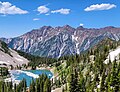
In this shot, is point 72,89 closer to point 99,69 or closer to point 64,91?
point 64,91

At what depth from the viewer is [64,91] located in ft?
524

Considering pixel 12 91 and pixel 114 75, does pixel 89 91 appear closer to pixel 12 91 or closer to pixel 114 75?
pixel 114 75

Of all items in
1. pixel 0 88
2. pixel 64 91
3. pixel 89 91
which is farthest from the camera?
pixel 0 88

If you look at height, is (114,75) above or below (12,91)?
above

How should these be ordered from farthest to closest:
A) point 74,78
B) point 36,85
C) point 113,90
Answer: point 36,85 < point 113,90 < point 74,78

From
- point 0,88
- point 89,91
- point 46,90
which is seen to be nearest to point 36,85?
point 46,90

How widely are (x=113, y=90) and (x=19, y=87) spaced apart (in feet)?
304

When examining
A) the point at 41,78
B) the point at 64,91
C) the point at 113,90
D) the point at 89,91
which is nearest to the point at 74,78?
the point at 113,90

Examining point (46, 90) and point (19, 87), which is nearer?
point (46, 90)

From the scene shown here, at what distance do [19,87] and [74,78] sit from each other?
98366 mm

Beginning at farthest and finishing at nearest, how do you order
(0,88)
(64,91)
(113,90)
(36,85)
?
(0,88)
(36,85)
(64,91)
(113,90)

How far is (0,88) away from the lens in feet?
609

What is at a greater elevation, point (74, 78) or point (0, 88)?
point (74, 78)

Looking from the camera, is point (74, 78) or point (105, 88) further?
point (105, 88)
